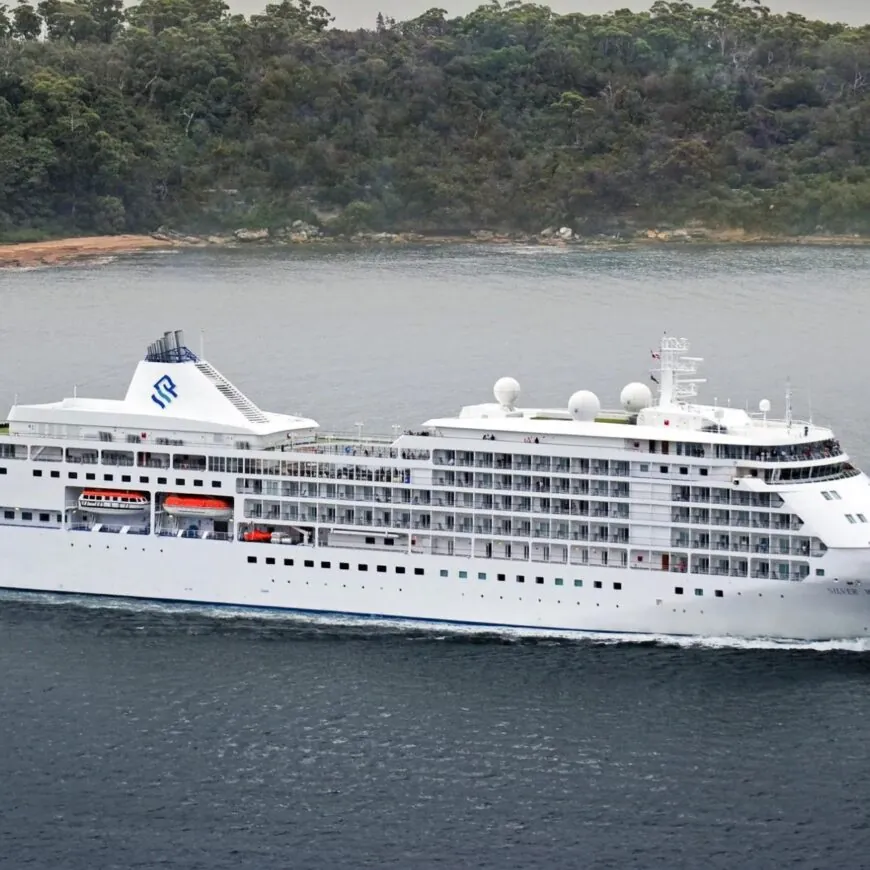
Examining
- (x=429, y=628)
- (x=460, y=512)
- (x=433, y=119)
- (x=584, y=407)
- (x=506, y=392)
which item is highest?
(x=433, y=119)

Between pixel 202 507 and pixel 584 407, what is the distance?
887cm

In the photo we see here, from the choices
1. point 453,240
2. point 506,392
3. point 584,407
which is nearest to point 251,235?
point 453,240

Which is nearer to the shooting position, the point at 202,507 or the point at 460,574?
the point at 460,574

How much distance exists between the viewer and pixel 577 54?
437ft

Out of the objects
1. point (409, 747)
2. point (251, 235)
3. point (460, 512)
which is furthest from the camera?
point (251, 235)

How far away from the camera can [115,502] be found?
46.8m

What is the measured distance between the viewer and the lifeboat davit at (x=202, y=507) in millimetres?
46281

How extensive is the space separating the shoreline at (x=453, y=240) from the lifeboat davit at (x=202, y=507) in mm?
68668

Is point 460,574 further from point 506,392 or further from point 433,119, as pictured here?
point 433,119

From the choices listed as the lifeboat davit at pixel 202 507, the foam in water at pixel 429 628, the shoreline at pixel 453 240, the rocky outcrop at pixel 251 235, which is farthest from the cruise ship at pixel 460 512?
the rocky outcrop at pixel 251 235

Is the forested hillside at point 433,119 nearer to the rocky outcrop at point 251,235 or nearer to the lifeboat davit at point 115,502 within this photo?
Result: the rocky outcrop at point 251,235

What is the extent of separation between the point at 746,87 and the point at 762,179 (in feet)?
37.0

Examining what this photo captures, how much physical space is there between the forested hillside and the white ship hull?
229 feet

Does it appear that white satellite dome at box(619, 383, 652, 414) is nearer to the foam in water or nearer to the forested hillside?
the foam in water
